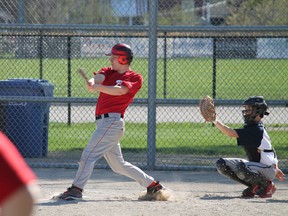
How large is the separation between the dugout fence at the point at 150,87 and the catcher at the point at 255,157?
5.00ft

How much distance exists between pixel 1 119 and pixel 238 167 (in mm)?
4002

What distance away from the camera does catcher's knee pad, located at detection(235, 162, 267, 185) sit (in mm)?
7098

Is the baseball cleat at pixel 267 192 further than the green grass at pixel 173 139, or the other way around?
the green grass at pixel 173 139

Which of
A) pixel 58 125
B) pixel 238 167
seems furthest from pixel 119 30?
pixel 58 125

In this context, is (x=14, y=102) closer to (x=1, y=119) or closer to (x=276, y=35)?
(x=1, y=119)

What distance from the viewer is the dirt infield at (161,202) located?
6.20 meters

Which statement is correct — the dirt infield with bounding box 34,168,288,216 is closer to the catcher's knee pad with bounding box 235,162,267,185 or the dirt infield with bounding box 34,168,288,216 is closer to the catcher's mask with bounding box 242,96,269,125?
the catcher's knee pad with bounding box 235,162,267,185

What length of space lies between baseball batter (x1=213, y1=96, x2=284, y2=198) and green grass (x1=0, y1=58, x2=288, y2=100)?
15.5 ft

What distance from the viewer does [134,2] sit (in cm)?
1020

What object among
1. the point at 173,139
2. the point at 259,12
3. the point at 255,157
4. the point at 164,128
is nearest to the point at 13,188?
the point at 255,157

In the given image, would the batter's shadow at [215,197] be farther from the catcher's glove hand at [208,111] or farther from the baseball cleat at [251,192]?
the catcher's glove hand at [208,111]

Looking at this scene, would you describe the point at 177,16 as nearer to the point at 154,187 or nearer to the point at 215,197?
the point at 215,197

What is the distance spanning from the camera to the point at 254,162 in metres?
7.28

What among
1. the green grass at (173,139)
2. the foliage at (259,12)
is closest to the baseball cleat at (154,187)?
the green grass at (173,139)
